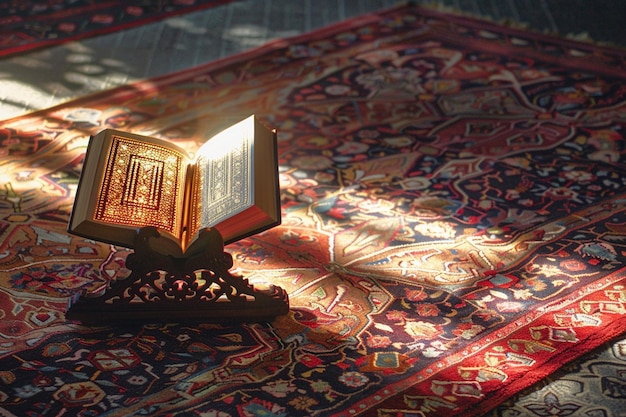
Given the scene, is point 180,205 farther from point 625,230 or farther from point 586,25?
point 586,25

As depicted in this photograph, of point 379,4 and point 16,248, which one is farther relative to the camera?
point 379,4

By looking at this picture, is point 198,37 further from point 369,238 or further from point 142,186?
point 142,186

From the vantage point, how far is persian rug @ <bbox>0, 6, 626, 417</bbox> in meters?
3.14

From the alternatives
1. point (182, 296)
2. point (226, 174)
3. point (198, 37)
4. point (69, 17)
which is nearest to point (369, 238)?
point (226, 174)

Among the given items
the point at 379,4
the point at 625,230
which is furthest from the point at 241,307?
the point at 379,4

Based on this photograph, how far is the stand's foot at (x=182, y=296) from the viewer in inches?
128

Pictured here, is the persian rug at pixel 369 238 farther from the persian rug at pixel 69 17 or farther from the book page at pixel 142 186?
the persian rug at pixel 69 17

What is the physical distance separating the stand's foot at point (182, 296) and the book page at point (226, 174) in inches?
4.7

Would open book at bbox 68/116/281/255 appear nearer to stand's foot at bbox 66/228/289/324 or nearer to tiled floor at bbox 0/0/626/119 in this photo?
stand's foot at bbox 66/228/289/324

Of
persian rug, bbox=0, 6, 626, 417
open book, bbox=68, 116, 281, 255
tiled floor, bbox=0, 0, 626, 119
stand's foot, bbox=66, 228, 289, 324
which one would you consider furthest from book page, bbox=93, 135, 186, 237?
tiled floor, bbox=0, 0, 626, 119

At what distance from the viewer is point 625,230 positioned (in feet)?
13.7

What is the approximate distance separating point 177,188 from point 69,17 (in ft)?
13.1

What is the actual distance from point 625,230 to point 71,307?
7.85 ft

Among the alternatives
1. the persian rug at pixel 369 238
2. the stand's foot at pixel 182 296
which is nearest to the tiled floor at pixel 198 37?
the persian rug at pixel 369 238
